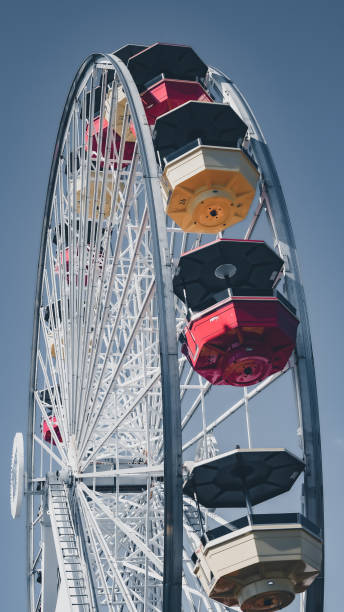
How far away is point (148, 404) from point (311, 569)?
4.95 m

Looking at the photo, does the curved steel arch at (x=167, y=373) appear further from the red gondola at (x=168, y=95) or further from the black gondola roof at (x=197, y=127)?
the red gondola at (x=168, y=95)

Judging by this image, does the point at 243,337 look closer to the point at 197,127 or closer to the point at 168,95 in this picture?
the point at 197,127

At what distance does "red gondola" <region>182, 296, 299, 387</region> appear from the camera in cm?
1401

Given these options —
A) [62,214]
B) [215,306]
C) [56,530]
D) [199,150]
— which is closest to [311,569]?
[215,306]

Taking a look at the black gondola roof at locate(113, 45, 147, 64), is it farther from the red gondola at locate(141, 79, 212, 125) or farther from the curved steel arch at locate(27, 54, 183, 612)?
the curved steel arch at locate(27, 54, 183, 612)

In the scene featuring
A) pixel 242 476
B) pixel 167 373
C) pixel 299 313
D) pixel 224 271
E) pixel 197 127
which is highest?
pixel 197 127

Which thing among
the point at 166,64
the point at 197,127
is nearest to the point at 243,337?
the point at 197,127

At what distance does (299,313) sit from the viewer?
1457 cm

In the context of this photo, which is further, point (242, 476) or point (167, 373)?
point (242, 476)

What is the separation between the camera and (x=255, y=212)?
1554 centimetres

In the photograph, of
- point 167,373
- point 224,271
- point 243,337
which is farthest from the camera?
point 224,271

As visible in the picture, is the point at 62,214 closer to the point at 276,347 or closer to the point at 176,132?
the point at 176,132

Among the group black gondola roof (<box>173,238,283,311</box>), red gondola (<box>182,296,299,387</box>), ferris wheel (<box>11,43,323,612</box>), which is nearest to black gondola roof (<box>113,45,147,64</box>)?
ferris wheel (<box>11,43,323,612</box>)

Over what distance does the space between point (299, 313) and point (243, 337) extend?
1081mm
